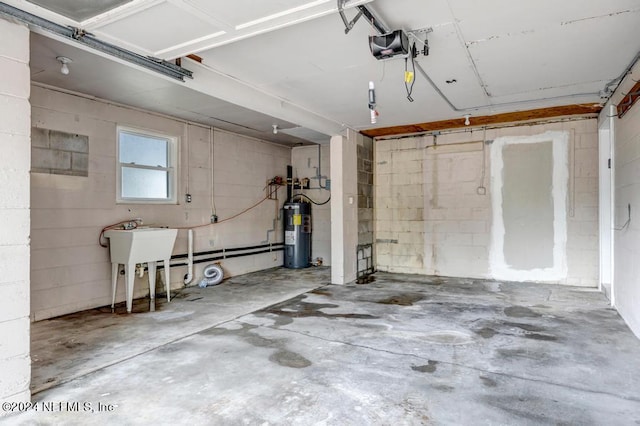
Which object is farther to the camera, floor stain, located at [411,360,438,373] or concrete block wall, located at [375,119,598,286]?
concrete block wall, located at [375,119,598,286]

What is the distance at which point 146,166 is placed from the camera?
16.7 ft

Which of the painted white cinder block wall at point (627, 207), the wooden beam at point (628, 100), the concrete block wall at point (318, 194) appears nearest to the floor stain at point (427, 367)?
the painted white cinder block wall at point (627, 207)

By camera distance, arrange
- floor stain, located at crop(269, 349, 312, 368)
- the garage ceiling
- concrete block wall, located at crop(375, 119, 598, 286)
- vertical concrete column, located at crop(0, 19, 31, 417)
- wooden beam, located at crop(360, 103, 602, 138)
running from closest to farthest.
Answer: vertical concrete column, located at crop(0, 19, 31, 417) < the garage ceiling < floor stain, located at crop(269, 349, 312, 368) < wooden beam, located at crop(360, 103, 602, 138) < concrete block wall, located at crop(375, 119, 598, 286)

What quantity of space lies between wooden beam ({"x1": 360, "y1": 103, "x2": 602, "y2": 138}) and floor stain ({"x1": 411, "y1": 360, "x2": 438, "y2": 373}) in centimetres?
394

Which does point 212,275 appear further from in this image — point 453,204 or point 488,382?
point 488,382

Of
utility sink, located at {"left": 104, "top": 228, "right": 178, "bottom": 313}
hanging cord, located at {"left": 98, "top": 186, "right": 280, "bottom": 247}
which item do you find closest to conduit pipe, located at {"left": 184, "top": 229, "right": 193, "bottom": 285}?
hanging cord, located at {"left": 98, "top": 186, "right": 280, "bottom": 247}

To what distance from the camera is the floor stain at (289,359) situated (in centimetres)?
283

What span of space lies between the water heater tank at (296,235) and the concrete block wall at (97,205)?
1.23 m

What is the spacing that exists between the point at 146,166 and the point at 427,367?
4.28m

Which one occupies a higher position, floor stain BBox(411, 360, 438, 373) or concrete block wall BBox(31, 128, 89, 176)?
concrete block wall BBox(31, 128, 89, 176)

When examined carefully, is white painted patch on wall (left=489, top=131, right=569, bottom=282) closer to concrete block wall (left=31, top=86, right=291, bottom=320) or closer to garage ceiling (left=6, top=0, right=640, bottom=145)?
garage ceiling (left=6, top=0, right=640, bottom=145)

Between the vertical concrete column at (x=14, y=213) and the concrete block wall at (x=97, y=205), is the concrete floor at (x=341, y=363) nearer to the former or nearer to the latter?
the vertical concrete column at (x=14, y=213)

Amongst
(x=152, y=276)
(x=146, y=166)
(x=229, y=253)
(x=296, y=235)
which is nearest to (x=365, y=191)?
(x=296, y=235)

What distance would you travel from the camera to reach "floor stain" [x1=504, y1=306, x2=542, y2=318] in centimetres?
407
